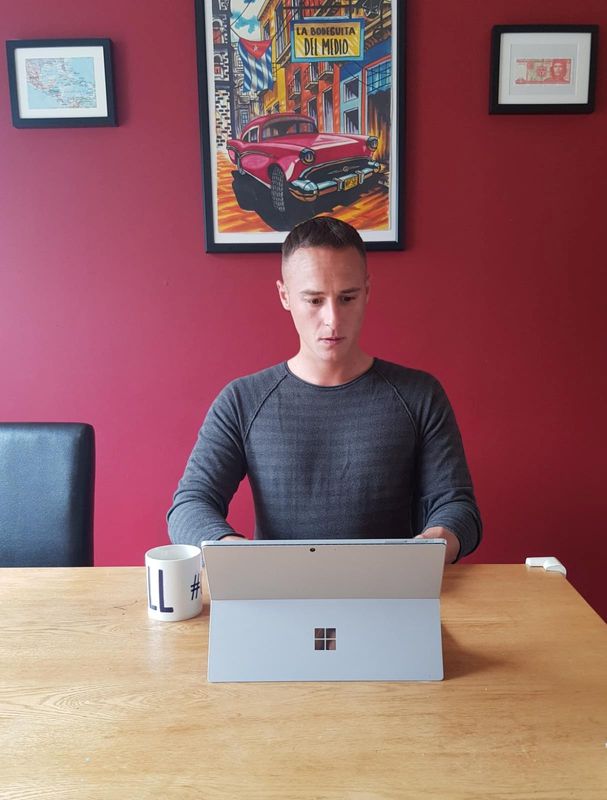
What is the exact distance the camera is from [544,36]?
1.98 m

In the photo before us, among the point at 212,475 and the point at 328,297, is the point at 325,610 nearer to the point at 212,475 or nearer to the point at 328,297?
the point at 212,475

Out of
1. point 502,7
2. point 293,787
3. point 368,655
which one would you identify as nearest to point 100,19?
point 502,7

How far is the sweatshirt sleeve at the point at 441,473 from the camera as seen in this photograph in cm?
135

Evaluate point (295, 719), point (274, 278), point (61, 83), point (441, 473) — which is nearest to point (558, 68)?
point (274, 278)

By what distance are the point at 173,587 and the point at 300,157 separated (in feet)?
4.69

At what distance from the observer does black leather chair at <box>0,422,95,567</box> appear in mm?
1469

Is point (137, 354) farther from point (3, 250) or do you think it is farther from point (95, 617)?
point (95, 617)

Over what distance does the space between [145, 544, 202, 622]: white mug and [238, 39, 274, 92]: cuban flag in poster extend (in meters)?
1.49

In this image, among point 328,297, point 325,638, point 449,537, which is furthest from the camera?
point 328,297

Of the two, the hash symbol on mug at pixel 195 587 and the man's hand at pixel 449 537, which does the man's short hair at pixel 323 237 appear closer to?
the man's hand at pixel 449 537

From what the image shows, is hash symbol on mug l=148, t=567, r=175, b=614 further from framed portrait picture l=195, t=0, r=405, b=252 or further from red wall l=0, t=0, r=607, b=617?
framed portrait picture l=195, t=0, r=405, b=252

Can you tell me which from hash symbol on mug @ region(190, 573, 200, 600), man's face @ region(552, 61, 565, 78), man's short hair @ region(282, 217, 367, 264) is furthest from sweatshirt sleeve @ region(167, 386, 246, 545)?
man's face @ region(552, 61, 565, 78)

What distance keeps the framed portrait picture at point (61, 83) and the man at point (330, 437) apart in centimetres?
94

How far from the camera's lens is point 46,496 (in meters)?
1.48
